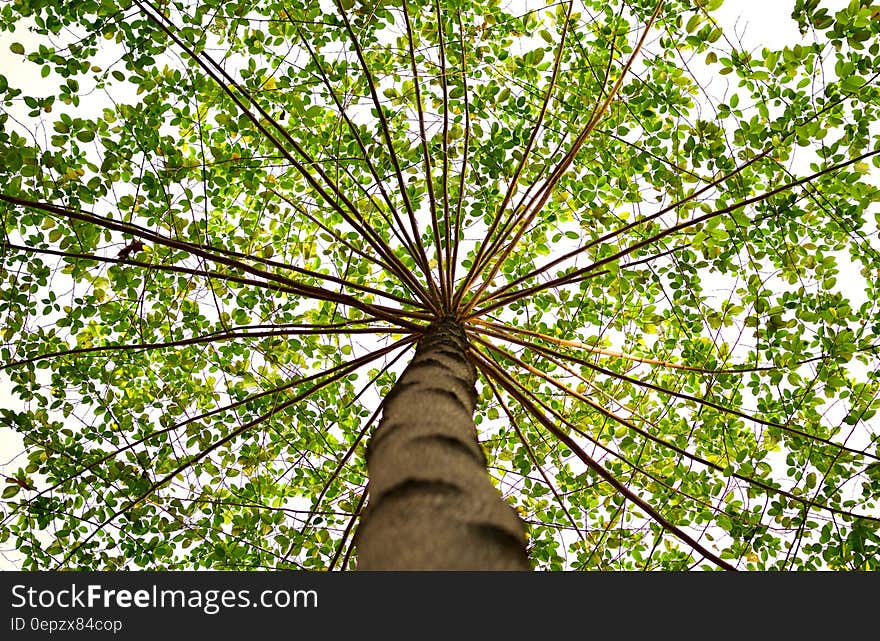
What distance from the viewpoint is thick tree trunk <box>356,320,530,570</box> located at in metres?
1.33

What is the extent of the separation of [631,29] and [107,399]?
4445 millimetres

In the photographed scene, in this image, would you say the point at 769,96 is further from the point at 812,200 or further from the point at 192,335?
the point at 192,335

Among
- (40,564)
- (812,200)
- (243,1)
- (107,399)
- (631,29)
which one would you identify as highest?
(243,1)

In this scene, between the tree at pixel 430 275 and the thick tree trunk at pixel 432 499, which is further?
the tree at pixel 430 275

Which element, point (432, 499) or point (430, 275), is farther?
point (430, 275)

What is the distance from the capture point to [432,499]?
4.77ft

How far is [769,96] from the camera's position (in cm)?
366

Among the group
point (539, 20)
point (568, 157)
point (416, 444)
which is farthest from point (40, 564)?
point (539, 20)

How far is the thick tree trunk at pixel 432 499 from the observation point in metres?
1.33

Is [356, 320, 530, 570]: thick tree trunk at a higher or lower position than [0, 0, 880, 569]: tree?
lower

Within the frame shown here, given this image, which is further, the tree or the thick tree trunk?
the tree

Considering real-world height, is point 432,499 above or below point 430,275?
below

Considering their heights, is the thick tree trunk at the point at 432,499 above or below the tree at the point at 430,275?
below

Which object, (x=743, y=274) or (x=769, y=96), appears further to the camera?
(x=743, y=274)
